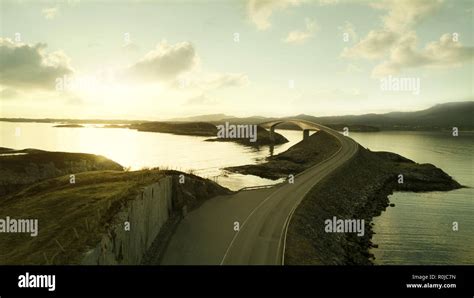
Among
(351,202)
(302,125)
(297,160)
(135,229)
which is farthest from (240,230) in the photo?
(302,125)

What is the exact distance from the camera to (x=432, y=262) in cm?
3912

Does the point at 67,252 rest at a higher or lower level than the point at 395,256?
higher

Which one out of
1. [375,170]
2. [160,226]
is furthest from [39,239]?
[375,170]

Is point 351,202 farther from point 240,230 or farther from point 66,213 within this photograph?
point 66,213

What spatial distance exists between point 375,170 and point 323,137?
51604mm

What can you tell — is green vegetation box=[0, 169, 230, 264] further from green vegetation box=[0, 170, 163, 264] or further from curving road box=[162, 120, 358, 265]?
curving road box=[162, 120, 358, 265]

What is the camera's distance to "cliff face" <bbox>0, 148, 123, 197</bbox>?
55.0 metres

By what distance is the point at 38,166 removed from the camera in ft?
203

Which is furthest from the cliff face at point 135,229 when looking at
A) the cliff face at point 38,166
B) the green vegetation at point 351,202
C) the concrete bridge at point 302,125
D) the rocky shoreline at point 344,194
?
the concrete bridge at point 302,125

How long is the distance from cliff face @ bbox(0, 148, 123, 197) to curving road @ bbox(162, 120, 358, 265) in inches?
1229

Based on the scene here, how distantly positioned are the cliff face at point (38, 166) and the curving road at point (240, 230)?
102ft
